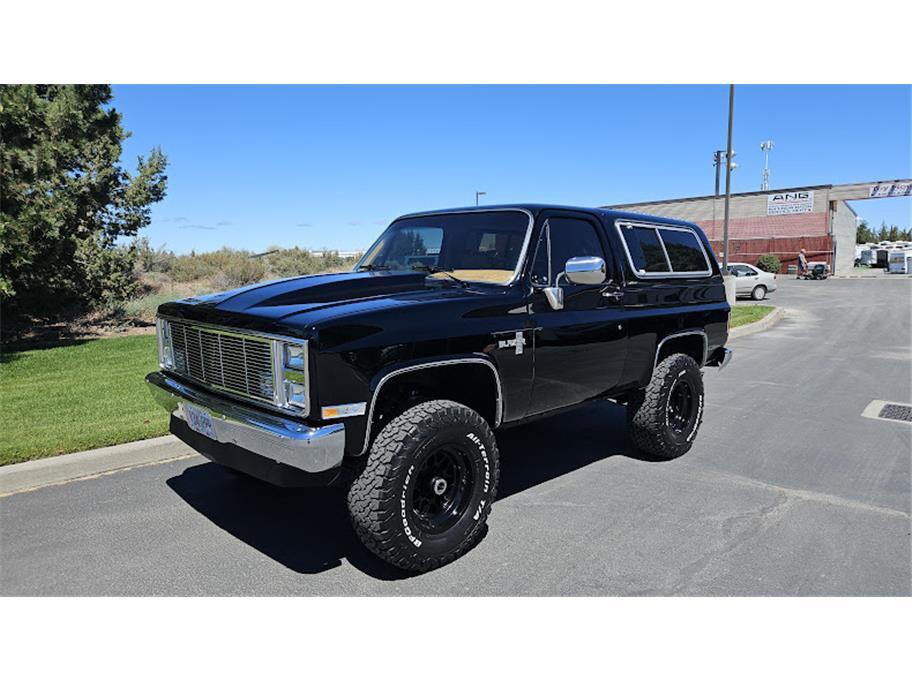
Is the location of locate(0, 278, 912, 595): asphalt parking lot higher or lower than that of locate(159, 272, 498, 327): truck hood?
lower

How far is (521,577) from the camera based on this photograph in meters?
3.37

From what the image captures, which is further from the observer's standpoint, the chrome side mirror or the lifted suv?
the chrome side mirror

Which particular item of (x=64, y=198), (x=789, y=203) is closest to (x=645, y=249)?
(x=64, y=198)

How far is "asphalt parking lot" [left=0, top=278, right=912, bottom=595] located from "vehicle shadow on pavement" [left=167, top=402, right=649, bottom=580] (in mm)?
16

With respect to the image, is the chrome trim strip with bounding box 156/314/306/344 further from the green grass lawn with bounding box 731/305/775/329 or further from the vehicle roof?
the green grass lawn with bounding box 731/305/775/329

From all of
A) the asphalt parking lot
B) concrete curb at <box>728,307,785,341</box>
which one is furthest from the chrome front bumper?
concrete curb at <box>728,307,785,341</box>

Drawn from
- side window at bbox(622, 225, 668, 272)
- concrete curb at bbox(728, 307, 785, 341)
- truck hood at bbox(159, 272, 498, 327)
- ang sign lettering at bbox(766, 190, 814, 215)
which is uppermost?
ang sign lettering at bbox(766, 190, 814, 215)

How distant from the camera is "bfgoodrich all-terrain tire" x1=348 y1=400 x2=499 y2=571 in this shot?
320cm

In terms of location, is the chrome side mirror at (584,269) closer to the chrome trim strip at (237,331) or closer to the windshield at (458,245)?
the windshield at (458,245)

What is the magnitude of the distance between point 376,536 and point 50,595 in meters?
1.70

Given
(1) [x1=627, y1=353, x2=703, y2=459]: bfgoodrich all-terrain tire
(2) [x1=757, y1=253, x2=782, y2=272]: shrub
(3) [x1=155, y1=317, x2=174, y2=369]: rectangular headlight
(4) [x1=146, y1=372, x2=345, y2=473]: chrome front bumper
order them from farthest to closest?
(2) [x1=757, y1=253, x2=782, y2=272]: shrub, (1) [x1=627, y1=353, x2=703, y2=459]: bfgoodrich all-terrain tire, (3) [x1=155, y1=317, x2=174, y2=369]: rectangular headlight, (4) [x1=146, y1=372, x2=345, y2=473]: chrome front bumper

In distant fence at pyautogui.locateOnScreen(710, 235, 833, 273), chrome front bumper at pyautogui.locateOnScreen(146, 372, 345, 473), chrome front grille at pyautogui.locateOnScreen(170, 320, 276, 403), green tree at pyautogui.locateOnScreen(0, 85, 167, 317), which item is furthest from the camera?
distant fence at pyautogui.locateOnScreen(710, 235, 833, 273)

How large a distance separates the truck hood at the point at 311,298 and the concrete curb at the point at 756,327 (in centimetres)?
1074

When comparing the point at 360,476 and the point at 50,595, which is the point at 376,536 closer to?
the point at 360,476
